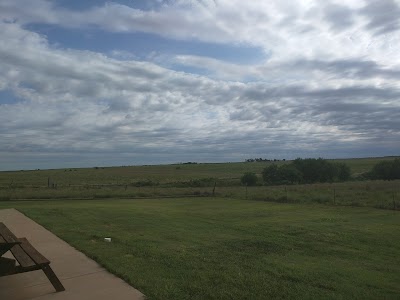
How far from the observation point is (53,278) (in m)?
5.48

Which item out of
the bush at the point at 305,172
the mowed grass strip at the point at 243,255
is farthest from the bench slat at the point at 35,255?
the bush at the point at 305,172

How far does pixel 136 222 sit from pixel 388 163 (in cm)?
5374

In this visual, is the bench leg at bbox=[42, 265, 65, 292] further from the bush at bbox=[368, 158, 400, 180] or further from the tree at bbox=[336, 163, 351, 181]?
the tree at bbox=[336, 163, 351, 181]

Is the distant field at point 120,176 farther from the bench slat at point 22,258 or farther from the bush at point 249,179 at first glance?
the bench slat at point 22,258

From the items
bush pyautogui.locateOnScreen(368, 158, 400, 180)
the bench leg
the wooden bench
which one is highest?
bush pyautogui.locateOnScreen(368, 158, 400, 180)

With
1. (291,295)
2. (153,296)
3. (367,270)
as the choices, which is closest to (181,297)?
(153,296)

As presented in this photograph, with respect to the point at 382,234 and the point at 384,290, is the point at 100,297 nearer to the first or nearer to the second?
the point at 384,290

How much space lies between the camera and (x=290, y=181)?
183 feet

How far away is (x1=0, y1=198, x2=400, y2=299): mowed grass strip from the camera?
18.5 ft

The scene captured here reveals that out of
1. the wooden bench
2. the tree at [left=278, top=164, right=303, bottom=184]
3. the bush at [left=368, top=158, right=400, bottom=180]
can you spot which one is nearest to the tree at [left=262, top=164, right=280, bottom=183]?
the tree at [left=278, top=164, right=303, bottom=184]

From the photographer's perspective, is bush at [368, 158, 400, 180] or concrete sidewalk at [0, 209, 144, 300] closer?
concrete sidewalk at [0, 209, 144, 300]

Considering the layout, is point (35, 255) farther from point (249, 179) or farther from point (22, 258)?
point (249, 179)

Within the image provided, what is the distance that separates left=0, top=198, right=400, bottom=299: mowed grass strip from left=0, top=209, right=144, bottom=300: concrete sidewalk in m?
0.20

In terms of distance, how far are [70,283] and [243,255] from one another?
313cm
